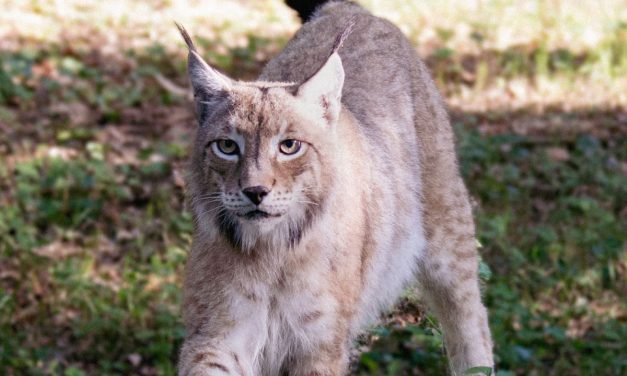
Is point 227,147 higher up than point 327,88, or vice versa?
point 327,88

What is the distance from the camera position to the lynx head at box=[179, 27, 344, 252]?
360 cm

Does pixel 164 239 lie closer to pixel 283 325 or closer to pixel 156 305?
pixel 156 305

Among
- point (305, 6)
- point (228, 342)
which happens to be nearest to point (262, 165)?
Result: point (228, 342)

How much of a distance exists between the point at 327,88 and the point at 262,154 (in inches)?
17.2

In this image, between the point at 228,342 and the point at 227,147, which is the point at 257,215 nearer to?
the point at 227,147

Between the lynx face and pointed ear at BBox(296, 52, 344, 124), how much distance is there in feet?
0.12

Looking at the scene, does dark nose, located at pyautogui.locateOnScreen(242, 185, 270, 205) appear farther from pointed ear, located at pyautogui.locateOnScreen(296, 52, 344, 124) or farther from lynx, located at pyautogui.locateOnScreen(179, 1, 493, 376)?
pointed ear, located at pyautogui.locateOnScreen(296, 52, 344, 124)

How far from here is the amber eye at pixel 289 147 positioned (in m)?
3.69

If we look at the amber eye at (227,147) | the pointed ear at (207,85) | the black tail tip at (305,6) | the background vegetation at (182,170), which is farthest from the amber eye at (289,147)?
the black tail tip at (305,6)

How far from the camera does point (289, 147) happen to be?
3705mm

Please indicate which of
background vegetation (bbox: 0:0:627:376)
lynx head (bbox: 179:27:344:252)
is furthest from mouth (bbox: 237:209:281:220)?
background vegetation (bbox: 0:0:627:376)

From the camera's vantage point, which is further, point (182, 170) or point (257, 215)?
point (182, 170)

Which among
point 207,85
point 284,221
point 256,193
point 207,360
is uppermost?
point 207,85

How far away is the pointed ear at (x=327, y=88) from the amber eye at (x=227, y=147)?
32cm
